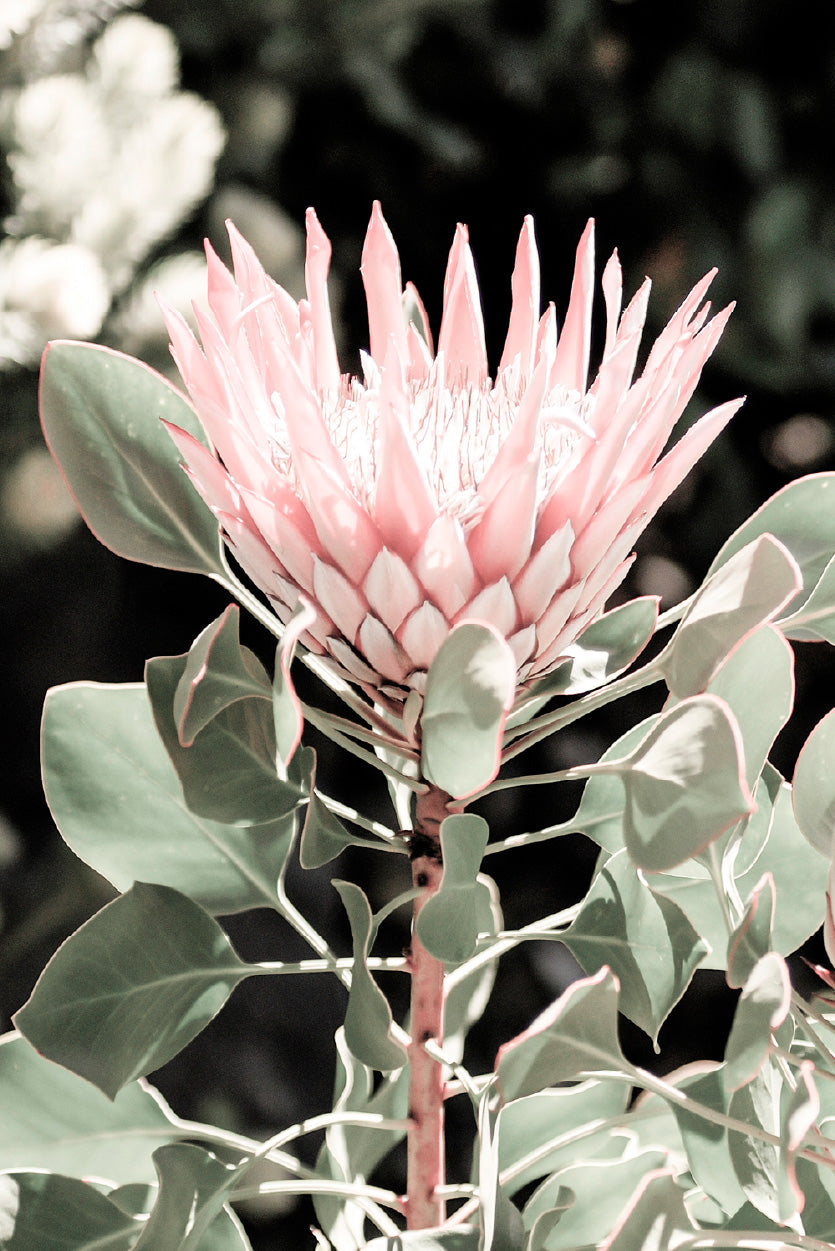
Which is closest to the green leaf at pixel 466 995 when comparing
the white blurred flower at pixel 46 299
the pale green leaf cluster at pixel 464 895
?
the pale green leaf cluster at pixel 464 895

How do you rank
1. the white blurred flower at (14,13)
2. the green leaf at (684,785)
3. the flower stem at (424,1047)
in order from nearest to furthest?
the green leaf at (684,785)
the flower stem at (424,1047)
the white blurred flower at (14,13)

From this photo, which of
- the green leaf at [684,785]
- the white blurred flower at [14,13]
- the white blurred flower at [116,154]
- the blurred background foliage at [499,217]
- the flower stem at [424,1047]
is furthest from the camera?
the blurred background foliage at [499,217]

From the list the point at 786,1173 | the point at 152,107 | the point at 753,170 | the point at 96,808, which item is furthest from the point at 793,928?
the point at 753,170

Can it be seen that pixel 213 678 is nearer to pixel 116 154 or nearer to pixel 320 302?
pixel 320 302

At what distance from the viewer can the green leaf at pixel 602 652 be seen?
1.13 feet

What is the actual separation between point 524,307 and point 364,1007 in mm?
241

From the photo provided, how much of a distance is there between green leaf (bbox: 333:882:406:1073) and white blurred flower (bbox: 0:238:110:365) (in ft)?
1.98

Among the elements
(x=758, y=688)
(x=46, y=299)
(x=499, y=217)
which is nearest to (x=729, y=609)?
(x=758, y=688)

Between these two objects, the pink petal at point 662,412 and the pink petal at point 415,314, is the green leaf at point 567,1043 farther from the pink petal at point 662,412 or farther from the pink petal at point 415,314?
the pink petal at point 415,314

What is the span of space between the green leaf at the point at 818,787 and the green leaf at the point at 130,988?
189mm

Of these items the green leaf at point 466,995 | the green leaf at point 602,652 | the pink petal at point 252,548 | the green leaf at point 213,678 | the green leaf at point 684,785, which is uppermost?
the pink petal at point 252,548

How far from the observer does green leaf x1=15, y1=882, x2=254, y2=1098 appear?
0.33 meters

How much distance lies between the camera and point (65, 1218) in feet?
1.16

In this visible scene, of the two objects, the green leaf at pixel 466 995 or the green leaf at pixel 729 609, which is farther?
the green leaf at pixel 466 995
